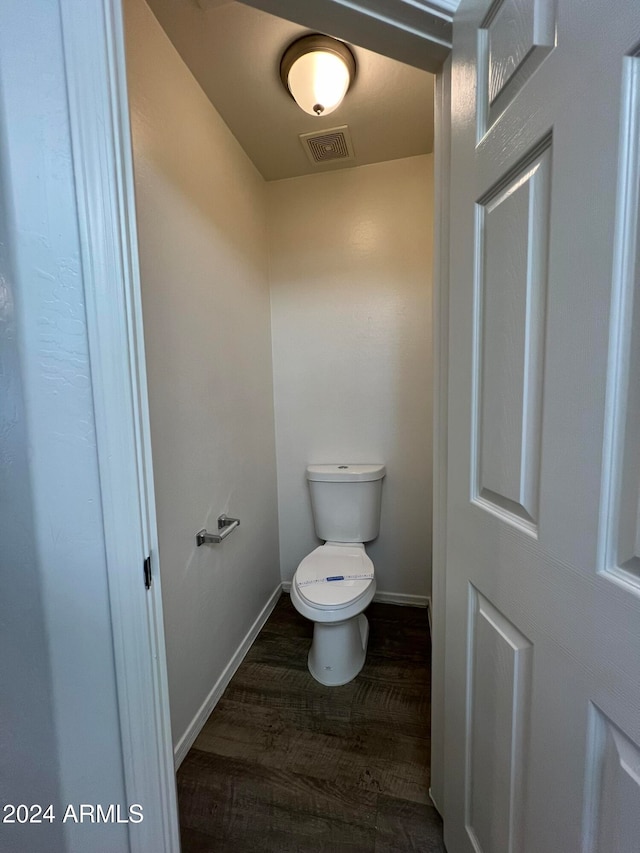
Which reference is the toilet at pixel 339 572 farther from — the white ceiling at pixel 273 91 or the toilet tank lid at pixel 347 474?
the white ceiling at pixel 273 91

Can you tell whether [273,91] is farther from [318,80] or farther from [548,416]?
[548,416]

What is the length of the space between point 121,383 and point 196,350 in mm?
734

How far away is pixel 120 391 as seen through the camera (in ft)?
1.90

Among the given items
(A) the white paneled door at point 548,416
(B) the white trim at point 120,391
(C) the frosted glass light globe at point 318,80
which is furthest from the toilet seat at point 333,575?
(C) the frosted glass light globe at point 318,80

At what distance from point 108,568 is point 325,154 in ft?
6.48

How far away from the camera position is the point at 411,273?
5.89 ft

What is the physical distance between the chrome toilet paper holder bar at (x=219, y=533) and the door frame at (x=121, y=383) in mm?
619

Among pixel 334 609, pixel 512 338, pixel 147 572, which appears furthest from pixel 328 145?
pixel 334 609

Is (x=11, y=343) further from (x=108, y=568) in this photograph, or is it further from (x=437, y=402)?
(x=437, y=402)

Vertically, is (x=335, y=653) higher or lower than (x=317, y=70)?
lower

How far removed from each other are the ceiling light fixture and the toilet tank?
154cm

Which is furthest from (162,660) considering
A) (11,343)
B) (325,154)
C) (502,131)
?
(325,154)

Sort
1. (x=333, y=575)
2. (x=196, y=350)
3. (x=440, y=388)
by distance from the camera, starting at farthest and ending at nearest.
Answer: (x=333, y=575) → (x=196, y=350) → (x=440, y=388)

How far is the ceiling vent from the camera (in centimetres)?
153
